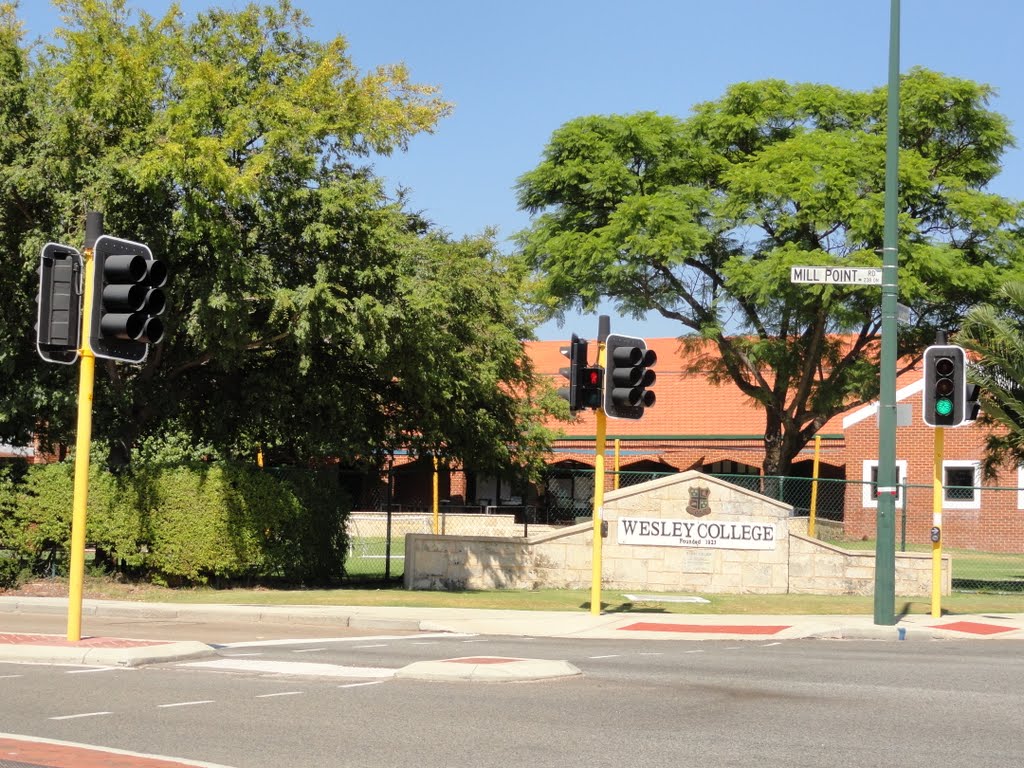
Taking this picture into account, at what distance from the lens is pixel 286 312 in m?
20.7

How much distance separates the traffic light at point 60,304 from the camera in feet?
42.1

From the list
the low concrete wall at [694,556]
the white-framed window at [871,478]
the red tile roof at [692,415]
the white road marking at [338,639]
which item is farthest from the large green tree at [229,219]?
the red tile roof at [692,415]

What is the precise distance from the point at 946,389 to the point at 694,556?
7195 mm

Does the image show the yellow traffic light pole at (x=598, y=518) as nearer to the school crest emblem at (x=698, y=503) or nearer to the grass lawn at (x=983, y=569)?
the school crest emblem at (x=698, y=503)

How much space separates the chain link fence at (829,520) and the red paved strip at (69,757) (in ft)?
73.6

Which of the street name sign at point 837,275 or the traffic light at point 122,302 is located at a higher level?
the street name sign at point 837,275

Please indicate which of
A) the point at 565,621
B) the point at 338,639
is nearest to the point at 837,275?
the point at 565,621

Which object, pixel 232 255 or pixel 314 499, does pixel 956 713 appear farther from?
pixel 314 499

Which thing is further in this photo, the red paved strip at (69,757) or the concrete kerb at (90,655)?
the concrete kerb at (90,655)

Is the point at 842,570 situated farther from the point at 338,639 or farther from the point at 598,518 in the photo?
the point at 338,639

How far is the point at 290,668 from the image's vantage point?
1231 cm

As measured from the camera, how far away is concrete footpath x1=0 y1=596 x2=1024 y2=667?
55.7 feet

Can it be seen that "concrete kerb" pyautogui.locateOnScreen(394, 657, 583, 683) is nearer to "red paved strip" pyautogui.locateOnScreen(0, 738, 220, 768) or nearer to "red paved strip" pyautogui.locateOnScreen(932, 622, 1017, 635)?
"red paved strip" pyautogui.locateOnScreen(0, 738, 220, 768)

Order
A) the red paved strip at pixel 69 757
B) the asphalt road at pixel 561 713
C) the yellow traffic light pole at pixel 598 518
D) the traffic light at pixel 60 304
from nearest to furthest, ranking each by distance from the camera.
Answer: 1. the red paved strip at pixel 69 757
2. the asphalt road at pixel 561 713
3. the traffic light at pixel 60 304
4. the yellow traffic light pole at pixel 598 518
